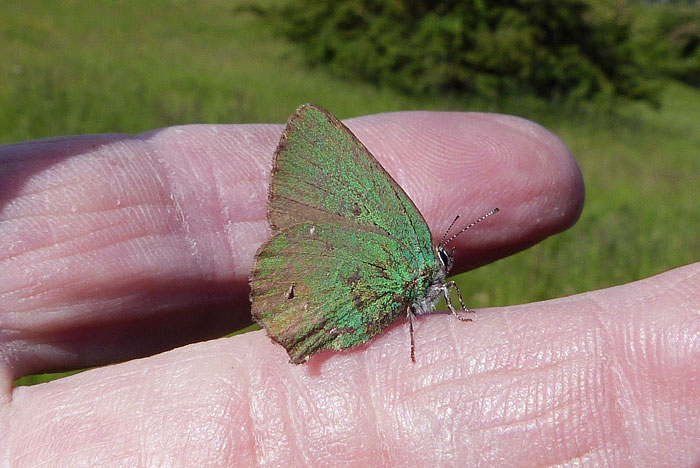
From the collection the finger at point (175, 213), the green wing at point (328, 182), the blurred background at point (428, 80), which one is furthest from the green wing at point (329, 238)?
the blurred background at point (428, 80)

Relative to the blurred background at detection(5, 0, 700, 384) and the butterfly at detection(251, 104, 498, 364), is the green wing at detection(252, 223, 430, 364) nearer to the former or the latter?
the butterfly at detection(251, 104, 498, 364)

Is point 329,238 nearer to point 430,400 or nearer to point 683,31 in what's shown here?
point 430,400

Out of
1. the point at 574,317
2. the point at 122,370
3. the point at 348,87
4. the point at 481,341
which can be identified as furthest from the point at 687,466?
the point at 348,87

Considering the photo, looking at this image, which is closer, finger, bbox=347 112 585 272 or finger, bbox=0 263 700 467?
finger, bbox=0 263 700 467

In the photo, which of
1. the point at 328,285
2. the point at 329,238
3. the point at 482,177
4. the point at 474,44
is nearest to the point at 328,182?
the point at 329,238

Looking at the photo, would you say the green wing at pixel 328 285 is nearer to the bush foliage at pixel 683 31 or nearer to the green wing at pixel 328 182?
the green wing at pixel 328 182

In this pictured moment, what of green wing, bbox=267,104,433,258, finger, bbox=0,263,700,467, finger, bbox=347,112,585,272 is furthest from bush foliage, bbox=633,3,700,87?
finger, bbox=0,263,700,467

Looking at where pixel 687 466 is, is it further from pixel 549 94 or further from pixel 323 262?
pixel 549 94
